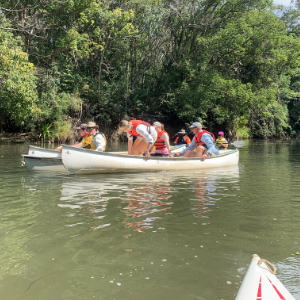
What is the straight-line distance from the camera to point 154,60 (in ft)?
93.5

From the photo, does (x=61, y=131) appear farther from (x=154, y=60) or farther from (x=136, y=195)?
(x=136, y=195)

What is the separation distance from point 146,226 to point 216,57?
78.9 feet

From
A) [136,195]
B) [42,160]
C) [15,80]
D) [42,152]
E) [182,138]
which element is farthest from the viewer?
[15,80]

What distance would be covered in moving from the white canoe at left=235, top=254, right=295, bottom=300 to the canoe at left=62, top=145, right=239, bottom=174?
20.8 feet

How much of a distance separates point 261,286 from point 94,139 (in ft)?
23.3

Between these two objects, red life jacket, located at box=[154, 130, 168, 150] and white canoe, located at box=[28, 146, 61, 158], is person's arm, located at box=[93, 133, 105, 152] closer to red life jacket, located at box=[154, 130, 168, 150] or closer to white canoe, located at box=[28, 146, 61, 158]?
white canoe, located at box=[28, 146, 61, 158]

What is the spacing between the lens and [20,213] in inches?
187

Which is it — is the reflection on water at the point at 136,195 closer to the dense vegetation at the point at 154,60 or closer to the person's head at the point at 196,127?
the person's head at the point at 196,127

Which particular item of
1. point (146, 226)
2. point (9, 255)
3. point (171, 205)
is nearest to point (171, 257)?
point (146, 226)

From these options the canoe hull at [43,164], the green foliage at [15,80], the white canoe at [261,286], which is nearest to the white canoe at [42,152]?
the canoe hull at [43,164]

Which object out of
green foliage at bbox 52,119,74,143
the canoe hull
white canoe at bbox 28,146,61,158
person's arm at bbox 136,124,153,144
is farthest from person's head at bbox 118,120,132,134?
green foliage at bbox 52,119,74,143

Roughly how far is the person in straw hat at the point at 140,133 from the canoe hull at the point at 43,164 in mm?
2000

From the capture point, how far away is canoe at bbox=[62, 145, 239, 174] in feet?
26.2

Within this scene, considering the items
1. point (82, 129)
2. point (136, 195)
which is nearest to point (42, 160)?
point (82, 129)
